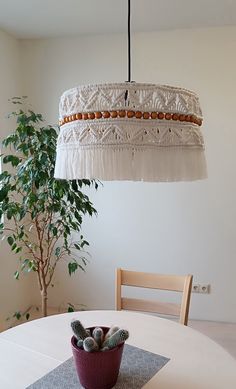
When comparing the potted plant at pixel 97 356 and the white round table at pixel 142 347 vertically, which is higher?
the potted plant at pixel 97 356

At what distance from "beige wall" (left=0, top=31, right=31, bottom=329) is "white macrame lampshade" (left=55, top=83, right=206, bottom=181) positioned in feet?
7.16

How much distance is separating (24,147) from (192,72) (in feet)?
5.11

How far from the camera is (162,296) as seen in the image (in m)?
3.30

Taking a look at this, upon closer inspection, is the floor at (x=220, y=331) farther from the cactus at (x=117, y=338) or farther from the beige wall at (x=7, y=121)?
the cactus at (x=117, y=338)

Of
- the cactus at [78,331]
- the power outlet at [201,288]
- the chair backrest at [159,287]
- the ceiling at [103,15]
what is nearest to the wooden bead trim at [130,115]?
the cactus at [78,331]

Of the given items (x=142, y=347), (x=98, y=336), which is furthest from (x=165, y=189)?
(x=98, y=336)

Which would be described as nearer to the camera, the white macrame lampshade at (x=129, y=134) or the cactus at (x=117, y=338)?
the white macrame lampshade at (x=129, y=134)

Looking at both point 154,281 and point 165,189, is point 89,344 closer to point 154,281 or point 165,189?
point 154,281

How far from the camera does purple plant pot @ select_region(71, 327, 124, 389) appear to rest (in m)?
1.14

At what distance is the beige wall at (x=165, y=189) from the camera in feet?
10.0

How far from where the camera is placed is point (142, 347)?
1.45m

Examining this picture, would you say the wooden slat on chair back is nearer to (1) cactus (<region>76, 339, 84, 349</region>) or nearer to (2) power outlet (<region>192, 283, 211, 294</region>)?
(1) cactus (<region>76, 339, 84, 349</region>)

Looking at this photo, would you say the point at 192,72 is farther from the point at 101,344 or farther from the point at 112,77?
the point at 101,344

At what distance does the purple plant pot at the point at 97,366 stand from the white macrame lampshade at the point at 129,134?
1.83ft
